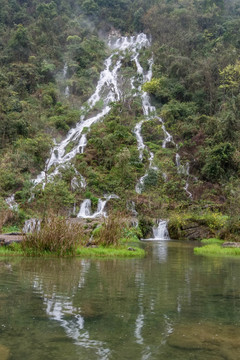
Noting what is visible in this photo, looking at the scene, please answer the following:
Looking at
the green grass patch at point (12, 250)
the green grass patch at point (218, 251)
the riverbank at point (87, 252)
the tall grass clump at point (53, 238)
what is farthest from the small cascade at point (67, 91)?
the tall grass clump at point (53, 238)

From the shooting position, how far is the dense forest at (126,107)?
30172 mm

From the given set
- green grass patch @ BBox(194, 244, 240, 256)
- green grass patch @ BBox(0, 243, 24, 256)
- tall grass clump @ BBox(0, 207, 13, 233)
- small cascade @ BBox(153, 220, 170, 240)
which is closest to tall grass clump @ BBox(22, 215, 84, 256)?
green grass patch @ BBox(0, 243, 24, 256)

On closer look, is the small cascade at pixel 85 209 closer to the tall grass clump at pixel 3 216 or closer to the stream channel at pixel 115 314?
the tall grass clump at pixel 3 216

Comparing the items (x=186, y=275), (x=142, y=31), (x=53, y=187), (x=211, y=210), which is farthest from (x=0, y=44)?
(x=186, y=275)

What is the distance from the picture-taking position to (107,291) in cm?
700

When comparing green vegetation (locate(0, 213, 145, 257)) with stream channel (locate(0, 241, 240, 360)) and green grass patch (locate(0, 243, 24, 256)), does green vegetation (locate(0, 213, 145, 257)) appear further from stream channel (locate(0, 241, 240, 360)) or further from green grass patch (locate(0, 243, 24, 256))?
stream channel (locate(0, 241, 240, 360))

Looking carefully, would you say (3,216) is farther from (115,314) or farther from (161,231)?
(115,314)

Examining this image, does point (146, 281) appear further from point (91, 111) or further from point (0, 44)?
point (0, 44)

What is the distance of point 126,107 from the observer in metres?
45.7

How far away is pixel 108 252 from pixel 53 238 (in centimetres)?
237

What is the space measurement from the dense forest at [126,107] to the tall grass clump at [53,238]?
6690 millimetres

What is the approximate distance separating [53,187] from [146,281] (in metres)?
20.5

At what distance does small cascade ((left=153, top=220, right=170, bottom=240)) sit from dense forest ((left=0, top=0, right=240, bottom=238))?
2.54 feet

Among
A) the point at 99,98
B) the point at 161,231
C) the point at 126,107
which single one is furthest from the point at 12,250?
the point at 99,98
